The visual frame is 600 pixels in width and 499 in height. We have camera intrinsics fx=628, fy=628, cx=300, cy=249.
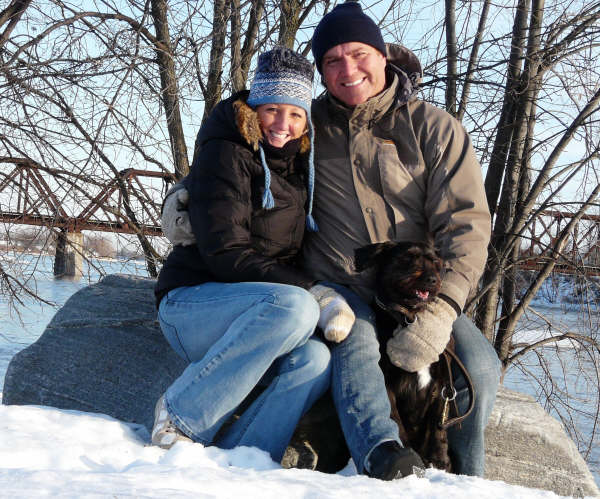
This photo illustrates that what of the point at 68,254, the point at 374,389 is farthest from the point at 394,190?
the point at 68,254

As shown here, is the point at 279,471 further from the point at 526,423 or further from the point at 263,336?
the point at 526,423

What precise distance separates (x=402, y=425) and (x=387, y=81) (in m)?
1.83

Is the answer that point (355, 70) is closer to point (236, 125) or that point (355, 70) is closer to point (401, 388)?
point (236, 125)

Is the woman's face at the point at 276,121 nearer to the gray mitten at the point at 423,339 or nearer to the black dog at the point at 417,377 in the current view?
the black dog at the point at 417,377

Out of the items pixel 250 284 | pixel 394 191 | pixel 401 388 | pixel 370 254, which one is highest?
pixel 394 191

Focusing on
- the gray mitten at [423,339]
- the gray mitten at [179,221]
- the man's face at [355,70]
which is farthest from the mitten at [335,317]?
the man's face at [355,70]

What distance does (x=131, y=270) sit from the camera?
6309mm

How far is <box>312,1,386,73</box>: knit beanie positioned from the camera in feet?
10.8

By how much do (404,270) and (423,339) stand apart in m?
0.36

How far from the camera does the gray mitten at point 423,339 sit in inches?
113

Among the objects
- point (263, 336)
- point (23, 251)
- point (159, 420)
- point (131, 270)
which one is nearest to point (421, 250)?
point (263, 336)

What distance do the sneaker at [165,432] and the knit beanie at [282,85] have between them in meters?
1.07

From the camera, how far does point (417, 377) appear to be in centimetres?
300

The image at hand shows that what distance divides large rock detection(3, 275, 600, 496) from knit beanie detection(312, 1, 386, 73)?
7.11ft
